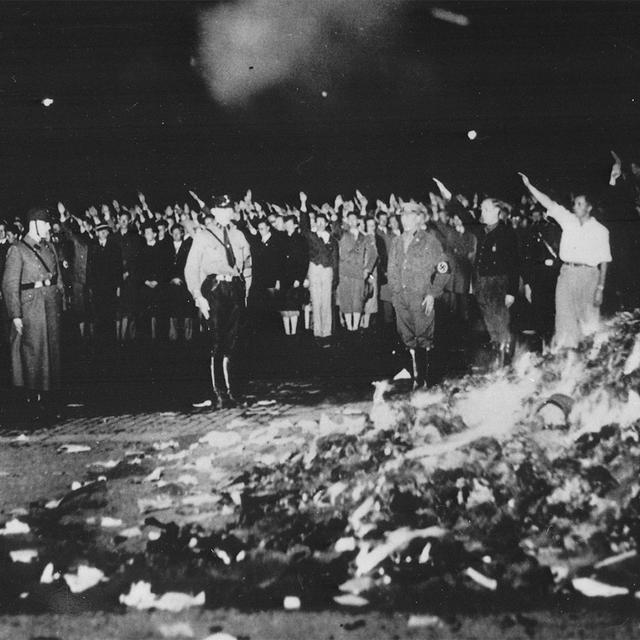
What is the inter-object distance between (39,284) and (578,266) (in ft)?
8.79

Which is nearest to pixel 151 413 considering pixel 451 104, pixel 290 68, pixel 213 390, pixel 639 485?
pixel 213 390

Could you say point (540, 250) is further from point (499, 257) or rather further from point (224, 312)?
point (224, 312)

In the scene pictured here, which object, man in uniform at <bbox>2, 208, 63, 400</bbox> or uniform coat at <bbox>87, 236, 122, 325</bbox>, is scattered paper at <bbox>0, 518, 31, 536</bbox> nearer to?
man in uniform at <bbox>2, 208, 63, 400</bbox>

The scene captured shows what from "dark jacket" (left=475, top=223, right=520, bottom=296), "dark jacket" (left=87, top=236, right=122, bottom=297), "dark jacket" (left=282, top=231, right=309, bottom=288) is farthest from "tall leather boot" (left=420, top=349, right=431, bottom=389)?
"dark jacket" (left=87, top=236, right=122, bottom=297)

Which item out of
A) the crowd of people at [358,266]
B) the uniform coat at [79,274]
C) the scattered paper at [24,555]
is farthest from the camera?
the uniform coat at [79,274]

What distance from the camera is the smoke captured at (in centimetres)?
299

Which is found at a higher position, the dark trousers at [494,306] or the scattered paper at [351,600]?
the dark trousers at [494,306]

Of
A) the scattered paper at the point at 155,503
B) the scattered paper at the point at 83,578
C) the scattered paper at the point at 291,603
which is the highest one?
the scattered paper at the point at 155,503

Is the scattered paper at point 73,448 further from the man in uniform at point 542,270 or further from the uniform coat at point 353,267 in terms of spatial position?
the man in uniform at point 542,270

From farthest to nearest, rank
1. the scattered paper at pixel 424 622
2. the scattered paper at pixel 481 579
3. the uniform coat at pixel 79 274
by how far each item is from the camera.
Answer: the uniform coat at pixel 79 274 → the scattered paper at pixel 481 579 → the scattered paper at pixel 424 622

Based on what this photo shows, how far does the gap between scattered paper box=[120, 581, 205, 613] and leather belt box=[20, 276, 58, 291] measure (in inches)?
61.1

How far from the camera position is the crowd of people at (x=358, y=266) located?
10.1 feet

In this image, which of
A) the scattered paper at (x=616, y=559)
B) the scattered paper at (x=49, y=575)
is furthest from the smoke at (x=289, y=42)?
the scattered paper at (x=616, y=559)

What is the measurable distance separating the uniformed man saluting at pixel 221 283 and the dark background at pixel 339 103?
28 cm
